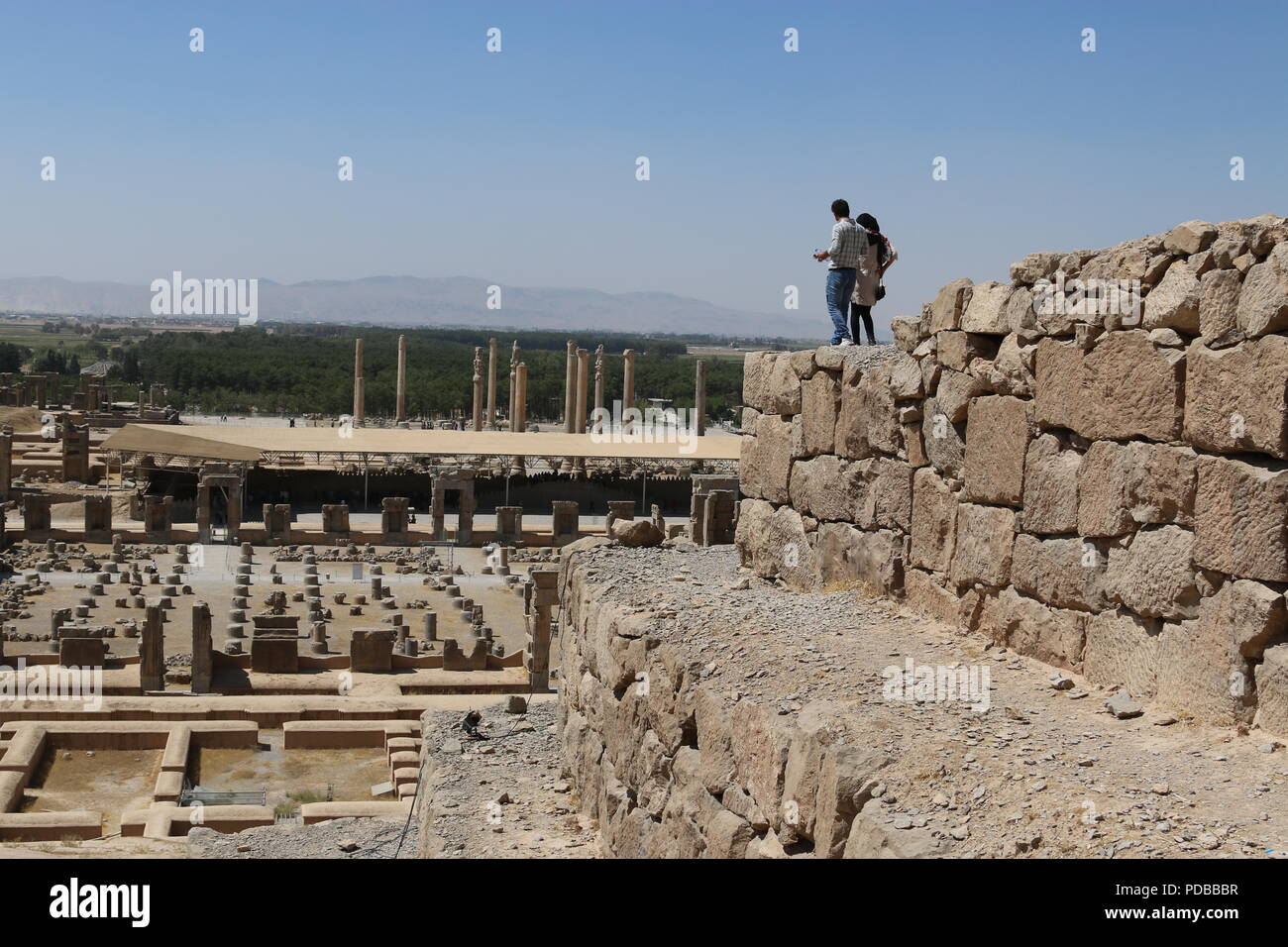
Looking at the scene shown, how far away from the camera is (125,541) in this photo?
35.4 meters

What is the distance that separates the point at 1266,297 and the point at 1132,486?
3.57 feet

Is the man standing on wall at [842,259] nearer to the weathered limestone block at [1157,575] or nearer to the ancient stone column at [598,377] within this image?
the weathered limestone block at [1157,575]

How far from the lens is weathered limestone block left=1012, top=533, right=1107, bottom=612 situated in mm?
6246

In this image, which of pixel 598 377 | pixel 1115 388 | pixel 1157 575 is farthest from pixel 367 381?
pixel 1157 575

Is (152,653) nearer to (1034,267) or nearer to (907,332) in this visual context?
(907,332)

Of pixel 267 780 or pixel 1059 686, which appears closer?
pixel 1059 686

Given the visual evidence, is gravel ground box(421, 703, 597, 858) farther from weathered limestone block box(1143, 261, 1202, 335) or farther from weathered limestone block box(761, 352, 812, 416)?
weathered limestone block box(1143, 261, 1202, 335)

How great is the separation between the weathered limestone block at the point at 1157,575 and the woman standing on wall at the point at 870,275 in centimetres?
380

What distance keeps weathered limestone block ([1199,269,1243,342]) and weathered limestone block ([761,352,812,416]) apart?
159 inches

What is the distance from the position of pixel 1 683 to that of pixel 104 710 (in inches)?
85.5

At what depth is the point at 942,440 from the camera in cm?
771
